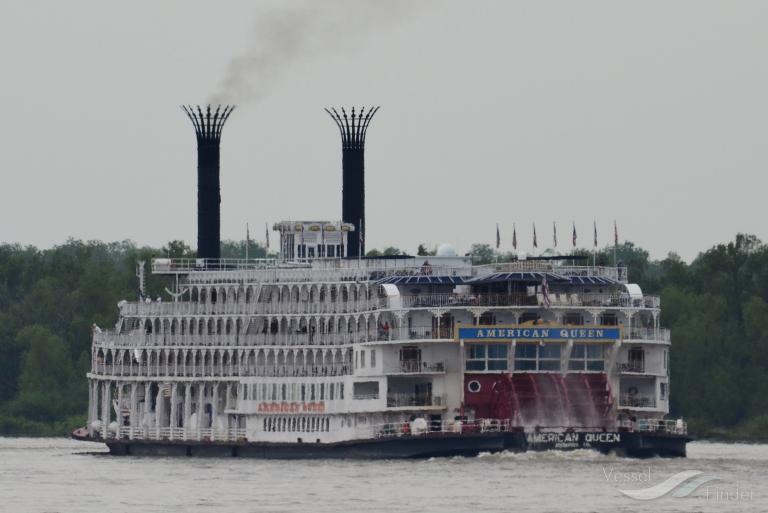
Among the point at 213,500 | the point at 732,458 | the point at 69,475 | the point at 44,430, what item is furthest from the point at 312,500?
the point at 44,430

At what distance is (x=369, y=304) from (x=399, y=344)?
3345mm

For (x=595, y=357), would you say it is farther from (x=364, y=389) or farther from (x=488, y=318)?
(x=364, y=389)

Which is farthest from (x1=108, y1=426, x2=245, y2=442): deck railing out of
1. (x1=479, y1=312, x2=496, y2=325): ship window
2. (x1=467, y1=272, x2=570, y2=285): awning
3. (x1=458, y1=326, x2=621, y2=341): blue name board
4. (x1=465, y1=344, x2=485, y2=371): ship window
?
(x1=467, y1=272, x2=570, y2=285): awning

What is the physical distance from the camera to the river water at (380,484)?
348 feet

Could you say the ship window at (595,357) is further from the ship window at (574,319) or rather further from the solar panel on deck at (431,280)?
the solar panel on deck at (431,280)

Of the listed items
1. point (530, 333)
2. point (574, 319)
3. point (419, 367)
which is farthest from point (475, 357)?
point (574, 319)

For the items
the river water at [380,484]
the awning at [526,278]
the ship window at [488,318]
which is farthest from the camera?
the ship window at [488,318]

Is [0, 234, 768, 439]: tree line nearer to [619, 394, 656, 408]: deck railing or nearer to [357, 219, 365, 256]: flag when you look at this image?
[357, 219, 365, 256]: flag

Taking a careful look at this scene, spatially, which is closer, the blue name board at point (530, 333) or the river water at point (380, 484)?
the river water at point (380, 484)

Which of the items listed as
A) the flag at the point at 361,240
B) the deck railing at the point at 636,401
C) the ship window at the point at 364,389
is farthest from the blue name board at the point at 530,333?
the flag at the point at 361,240

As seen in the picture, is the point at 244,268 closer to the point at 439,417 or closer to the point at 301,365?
the point at 301,365

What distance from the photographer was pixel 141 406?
142 metres

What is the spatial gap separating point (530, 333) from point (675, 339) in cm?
5250

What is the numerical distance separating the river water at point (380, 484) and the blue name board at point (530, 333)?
17.0 ft
